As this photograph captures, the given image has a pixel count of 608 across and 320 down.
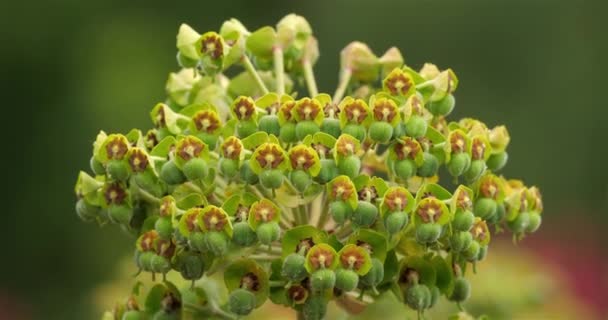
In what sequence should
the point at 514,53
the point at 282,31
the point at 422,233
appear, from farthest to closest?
the point at 514,53 → the point at 282,31 → the point at 422,233

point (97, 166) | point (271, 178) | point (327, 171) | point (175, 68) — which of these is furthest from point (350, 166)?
point (175, 68)

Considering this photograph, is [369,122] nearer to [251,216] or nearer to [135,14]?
[251,216]

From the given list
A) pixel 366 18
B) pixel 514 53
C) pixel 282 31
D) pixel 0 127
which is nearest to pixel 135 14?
pixel 0 127

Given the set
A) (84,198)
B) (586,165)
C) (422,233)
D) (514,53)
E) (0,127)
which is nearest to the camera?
(422,233)

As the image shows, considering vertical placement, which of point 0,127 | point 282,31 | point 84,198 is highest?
point 0,127

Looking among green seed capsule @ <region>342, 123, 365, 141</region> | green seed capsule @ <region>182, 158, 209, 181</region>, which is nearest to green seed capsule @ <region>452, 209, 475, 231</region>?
green seed capsule @ <region>342, 123, 365, 141</region>

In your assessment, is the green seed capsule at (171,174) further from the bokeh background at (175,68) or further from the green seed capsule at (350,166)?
the bokeh background at (175,68)

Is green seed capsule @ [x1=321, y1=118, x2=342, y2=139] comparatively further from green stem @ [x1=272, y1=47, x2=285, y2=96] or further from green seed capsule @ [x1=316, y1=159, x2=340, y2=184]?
green stem @ [x1=272, y1=47, x2=285, y2=96]
